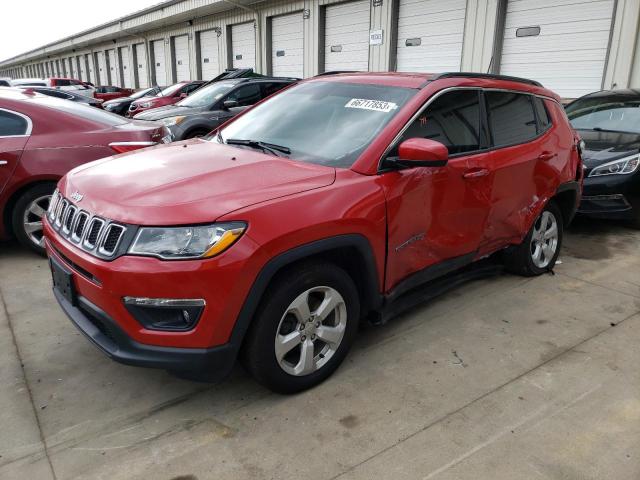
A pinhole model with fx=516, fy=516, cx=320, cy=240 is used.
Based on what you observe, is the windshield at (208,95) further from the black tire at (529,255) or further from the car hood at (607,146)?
the black tire at (529,255)

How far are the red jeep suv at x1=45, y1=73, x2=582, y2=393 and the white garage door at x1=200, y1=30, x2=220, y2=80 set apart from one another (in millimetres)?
21593

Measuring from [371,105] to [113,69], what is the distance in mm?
40816

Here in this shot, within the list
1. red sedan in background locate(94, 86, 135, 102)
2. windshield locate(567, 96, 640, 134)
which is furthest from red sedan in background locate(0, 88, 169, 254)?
red sedan in background locate(94, 86, 135, 102)

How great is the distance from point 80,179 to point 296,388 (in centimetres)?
167

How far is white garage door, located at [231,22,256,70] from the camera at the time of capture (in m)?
21.0

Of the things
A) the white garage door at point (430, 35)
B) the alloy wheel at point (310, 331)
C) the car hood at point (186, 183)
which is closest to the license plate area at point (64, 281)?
the car hood at point (186, 183)

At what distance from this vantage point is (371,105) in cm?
320

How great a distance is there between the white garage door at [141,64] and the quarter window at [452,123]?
32.1 m

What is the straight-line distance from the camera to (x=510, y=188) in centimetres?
378

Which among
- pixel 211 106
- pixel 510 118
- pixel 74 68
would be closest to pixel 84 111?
pixel 510 118

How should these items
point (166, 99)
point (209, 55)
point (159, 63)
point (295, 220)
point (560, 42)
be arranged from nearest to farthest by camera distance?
point (295, 220)
point (560, 42)
point (166, 99)
point (209, 55)
point (159, 63)

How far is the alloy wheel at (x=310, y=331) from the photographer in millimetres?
2594

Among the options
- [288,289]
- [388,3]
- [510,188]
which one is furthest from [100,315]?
[388,3]

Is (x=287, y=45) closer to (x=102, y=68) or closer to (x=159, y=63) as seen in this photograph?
(x=159, y=63)
